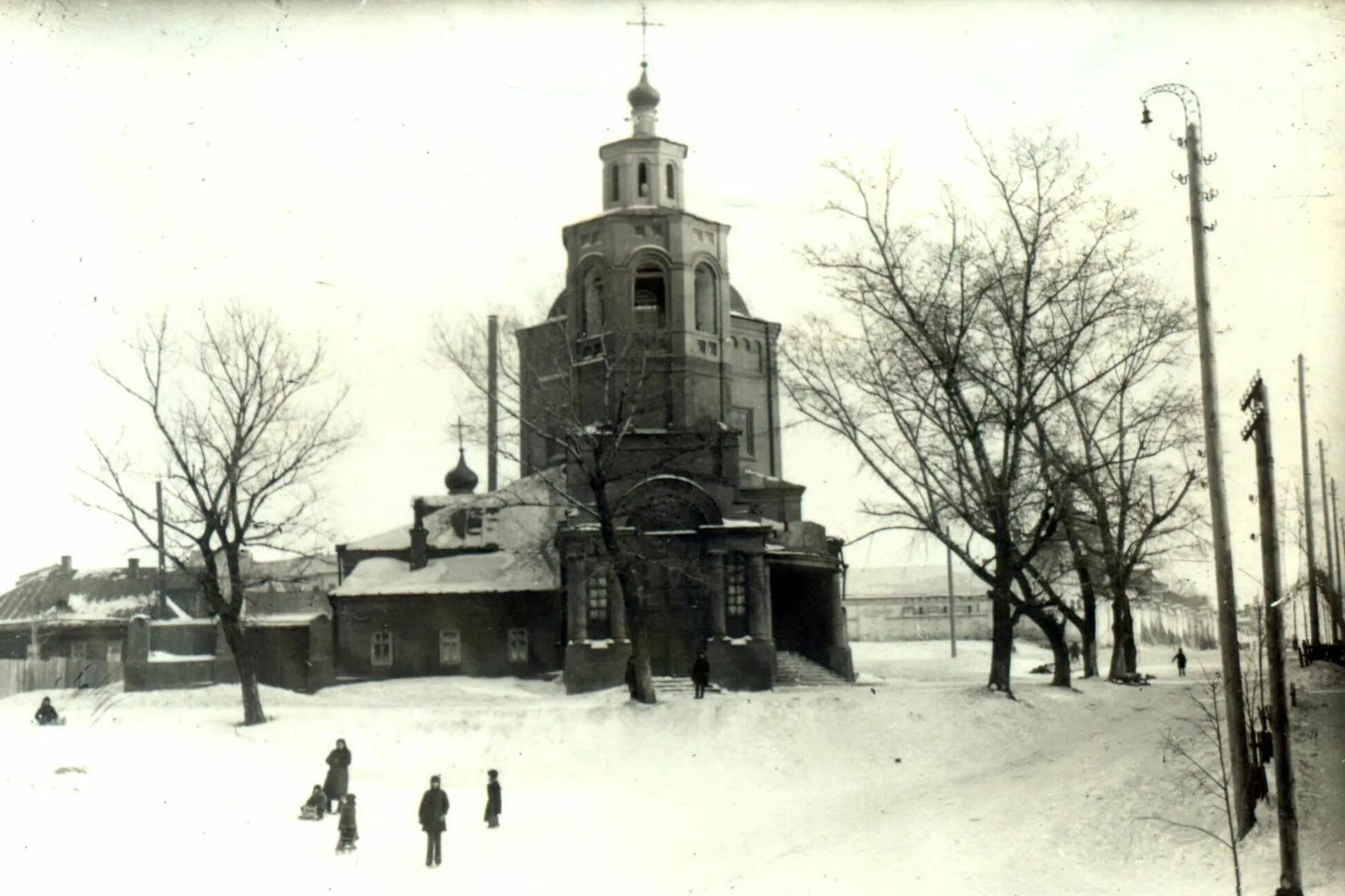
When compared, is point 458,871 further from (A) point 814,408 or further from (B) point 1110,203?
(B) point 1110,203

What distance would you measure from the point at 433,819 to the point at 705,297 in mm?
25395

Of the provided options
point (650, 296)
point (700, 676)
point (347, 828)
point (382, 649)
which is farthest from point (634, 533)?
point (347, 828)

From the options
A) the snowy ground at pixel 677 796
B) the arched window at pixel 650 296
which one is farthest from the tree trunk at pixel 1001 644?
the arched window at pixel 650 296

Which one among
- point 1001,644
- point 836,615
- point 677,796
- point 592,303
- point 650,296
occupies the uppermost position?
point 650,296

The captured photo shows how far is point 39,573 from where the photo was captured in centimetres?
5603

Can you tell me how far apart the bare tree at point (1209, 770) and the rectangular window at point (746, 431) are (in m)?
25.6

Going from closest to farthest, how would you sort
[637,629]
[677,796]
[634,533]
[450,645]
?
1. [677,796]
2. [637,629]
3. [634,533]
4. [450,645]

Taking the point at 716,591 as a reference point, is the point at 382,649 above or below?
below

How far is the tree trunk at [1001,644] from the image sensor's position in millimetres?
26297

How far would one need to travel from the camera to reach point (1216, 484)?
15.2 metres

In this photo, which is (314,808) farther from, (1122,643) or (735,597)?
(1122,643)

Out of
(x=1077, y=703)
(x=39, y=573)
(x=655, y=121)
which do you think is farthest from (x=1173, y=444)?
(x=39, y=573)

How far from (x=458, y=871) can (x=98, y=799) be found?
6.48m

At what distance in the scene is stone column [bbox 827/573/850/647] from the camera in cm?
3838
